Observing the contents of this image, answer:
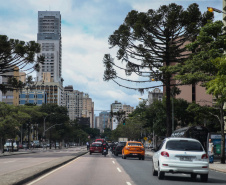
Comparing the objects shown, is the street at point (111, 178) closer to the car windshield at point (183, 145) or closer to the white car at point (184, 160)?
the white car at point (184, 160)

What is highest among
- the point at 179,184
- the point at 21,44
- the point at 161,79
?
the point at 21,44

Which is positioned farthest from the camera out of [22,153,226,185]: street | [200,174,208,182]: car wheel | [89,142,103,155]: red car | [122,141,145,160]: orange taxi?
[89,142,103,155]: red car

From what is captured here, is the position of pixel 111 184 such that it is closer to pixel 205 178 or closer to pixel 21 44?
pixel 205 178

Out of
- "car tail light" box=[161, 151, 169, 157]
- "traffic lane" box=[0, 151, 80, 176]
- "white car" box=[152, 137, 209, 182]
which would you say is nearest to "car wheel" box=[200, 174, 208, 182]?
"white car" box=[152, 137, 209, 182]

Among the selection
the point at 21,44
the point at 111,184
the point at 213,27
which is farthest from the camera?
the point at 21,44

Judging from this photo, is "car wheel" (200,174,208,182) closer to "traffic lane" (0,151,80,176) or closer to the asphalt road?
the asphalt road

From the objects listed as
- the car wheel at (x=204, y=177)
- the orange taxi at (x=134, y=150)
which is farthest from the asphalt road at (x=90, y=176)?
the orange taxi at (x=134, y=150)

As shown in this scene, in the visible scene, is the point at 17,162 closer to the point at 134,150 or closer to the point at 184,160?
the point at 134,150

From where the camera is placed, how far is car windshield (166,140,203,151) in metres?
15.6

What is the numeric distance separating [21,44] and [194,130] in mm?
18495

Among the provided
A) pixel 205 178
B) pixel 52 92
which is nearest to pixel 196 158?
pixel 205 178

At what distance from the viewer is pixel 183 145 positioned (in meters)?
15.7

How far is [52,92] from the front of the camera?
198125mm

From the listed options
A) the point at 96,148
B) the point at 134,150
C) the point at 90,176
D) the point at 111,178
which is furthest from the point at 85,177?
the point at 96,148
